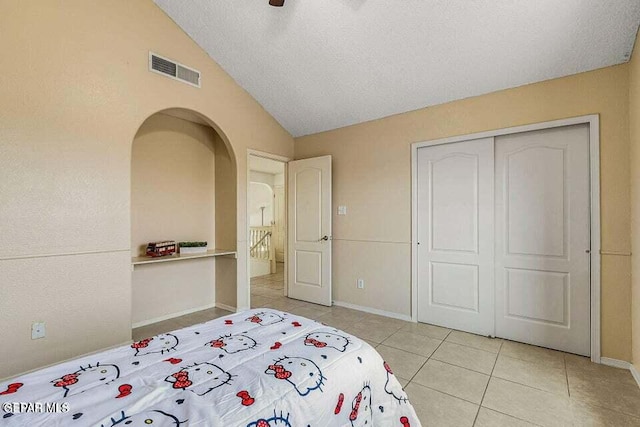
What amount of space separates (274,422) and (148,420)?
1.29 feet

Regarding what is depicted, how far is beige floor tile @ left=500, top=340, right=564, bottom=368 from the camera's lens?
260 cm

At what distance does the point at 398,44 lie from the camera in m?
2.82

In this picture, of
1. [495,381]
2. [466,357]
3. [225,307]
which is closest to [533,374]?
[495,381]

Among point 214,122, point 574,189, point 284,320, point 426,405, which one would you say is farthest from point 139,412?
point 574,189

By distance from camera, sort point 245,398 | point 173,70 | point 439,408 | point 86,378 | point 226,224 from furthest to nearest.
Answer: point 226,224
point 173,70
point 439,408
point 86,378
point 245,398

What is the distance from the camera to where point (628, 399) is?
2.06 metres

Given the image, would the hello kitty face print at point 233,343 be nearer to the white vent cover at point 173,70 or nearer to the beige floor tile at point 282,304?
the beige floor tile at point 282,304

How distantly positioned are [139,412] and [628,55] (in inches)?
155

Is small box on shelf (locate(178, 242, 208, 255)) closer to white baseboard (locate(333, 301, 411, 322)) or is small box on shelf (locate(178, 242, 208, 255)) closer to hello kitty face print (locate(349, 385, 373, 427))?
white baseboard (locate(333, 301, 411, 322))

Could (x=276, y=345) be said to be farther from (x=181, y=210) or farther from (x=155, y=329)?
(x=181, y=210)

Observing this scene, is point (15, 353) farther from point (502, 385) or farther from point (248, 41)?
point (502, 385)

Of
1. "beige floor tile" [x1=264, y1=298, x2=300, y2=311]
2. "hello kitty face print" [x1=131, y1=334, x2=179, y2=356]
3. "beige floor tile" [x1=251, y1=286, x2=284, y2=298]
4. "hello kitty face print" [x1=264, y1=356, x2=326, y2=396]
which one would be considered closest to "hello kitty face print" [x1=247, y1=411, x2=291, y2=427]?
"hello kitty face print" [x1=264, y1=356, x2=326, y2=396]

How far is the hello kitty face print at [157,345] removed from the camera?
1.43m

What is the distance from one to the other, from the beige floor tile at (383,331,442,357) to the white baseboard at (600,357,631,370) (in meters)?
1.30
